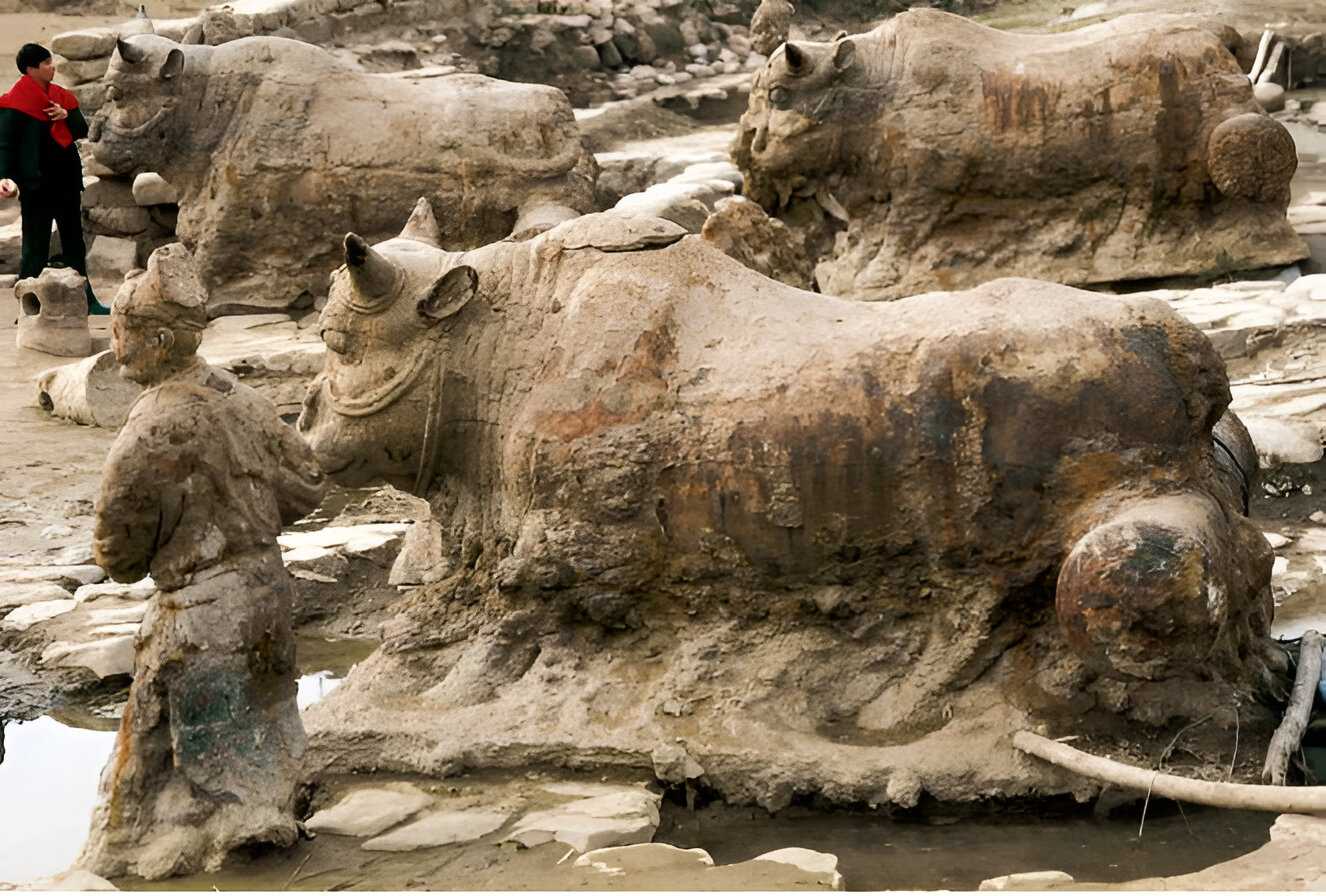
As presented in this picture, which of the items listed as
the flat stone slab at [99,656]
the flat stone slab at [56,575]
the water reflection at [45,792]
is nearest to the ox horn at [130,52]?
the flat stone slab at [56,575]

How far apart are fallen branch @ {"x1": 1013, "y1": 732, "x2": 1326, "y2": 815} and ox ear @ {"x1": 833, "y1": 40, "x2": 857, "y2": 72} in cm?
611

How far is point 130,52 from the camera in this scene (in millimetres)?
11516

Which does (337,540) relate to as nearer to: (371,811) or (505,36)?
(371,811)

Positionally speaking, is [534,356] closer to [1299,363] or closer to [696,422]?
[696,422]

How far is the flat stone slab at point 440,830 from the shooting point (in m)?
5.39

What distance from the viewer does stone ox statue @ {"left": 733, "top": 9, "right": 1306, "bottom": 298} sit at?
11039mm

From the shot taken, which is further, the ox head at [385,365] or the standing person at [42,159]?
the standing person at [42,159]

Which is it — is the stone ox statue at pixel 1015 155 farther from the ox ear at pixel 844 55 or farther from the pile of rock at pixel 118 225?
the pile of rock at pixel 118 225

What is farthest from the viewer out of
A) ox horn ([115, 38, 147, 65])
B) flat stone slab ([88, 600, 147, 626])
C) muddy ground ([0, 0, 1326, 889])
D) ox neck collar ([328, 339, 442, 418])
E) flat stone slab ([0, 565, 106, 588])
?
ox horn ([115, 38, 147, 65])

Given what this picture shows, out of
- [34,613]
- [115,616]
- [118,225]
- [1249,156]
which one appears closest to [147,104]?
[118,225]

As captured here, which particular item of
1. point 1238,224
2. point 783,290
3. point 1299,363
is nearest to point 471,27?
point 1238,224

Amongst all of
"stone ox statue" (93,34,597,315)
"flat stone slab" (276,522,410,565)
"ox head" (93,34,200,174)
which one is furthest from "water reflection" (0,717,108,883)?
"ox head" (93,34,200,174)

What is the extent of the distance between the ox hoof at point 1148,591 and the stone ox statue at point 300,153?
6.80 metres

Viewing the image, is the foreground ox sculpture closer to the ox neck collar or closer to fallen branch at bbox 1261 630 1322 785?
the ox neck collar
